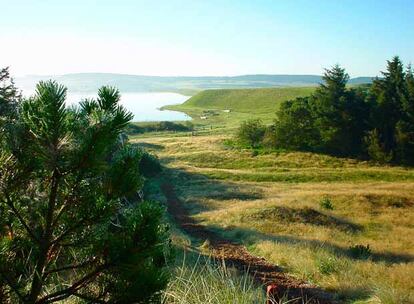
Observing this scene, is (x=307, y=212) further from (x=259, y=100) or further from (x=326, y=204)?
(x=259, y=100)

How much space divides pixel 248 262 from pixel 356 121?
53.1 m

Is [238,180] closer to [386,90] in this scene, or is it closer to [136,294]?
[386,90]

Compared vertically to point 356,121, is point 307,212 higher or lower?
lower

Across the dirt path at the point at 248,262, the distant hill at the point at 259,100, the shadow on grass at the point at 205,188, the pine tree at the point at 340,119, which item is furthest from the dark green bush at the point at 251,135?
the distant hill at the point at 259,100

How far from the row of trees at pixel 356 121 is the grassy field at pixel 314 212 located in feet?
10.6

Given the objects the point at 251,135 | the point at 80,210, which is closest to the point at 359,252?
the point at 80,210

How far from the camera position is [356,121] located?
66.9m

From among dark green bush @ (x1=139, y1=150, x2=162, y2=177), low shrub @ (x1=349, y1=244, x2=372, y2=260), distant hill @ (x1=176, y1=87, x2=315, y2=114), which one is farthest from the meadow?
distant hill @ (x1=176, y1=87, x2=315, y2=114)

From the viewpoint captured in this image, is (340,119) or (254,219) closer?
(254,219)

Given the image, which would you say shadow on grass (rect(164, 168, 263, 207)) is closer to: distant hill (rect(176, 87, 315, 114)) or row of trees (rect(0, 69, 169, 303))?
row of trees (rect(0, 69, 169, 303))

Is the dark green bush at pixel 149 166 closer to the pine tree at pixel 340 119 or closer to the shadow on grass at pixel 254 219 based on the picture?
the shadow on grass at pixel 254 219

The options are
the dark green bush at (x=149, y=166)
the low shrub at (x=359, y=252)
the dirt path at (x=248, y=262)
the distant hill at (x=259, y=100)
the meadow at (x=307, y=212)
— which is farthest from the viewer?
the distant hill at (x=259, y=100)

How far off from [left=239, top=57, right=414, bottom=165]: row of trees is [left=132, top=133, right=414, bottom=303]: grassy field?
3231 mm

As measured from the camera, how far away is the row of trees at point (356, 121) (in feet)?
206
